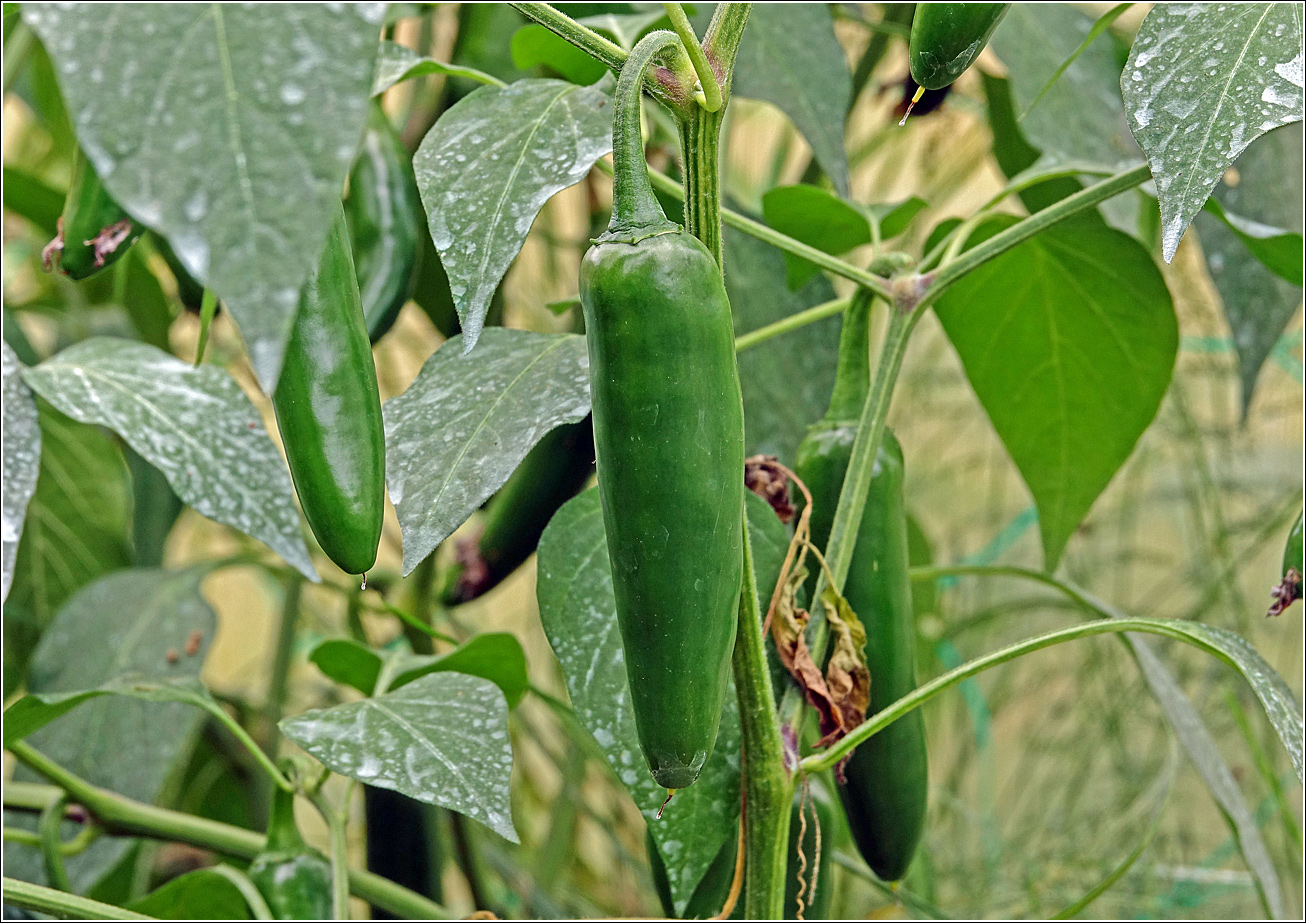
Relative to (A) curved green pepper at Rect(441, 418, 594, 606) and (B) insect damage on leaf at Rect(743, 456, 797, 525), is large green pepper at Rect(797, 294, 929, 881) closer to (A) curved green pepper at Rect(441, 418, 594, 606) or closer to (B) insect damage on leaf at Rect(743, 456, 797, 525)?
(B) insect damage on leaf at Rect(743, 456, 797, 525)

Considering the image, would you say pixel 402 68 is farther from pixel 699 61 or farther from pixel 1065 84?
pixel 1065 84

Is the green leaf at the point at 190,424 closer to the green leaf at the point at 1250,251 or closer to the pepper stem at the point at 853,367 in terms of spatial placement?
the pepper stem at the point at 853,367

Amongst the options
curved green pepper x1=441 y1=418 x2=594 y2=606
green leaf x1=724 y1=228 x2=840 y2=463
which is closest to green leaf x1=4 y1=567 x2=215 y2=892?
curved green pepper x1=441 y1=418 x2=594 y2=606

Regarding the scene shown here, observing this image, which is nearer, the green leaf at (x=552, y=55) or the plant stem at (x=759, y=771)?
the plant stem at (x=759, y=771)

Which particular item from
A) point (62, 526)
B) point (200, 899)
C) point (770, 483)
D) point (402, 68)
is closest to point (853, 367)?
point (770, 483)

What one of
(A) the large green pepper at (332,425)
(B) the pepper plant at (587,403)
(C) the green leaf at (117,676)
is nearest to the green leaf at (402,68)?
(B) the pepper plant at (587,403)

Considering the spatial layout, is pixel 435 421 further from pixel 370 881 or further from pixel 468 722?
pixel 370 881
